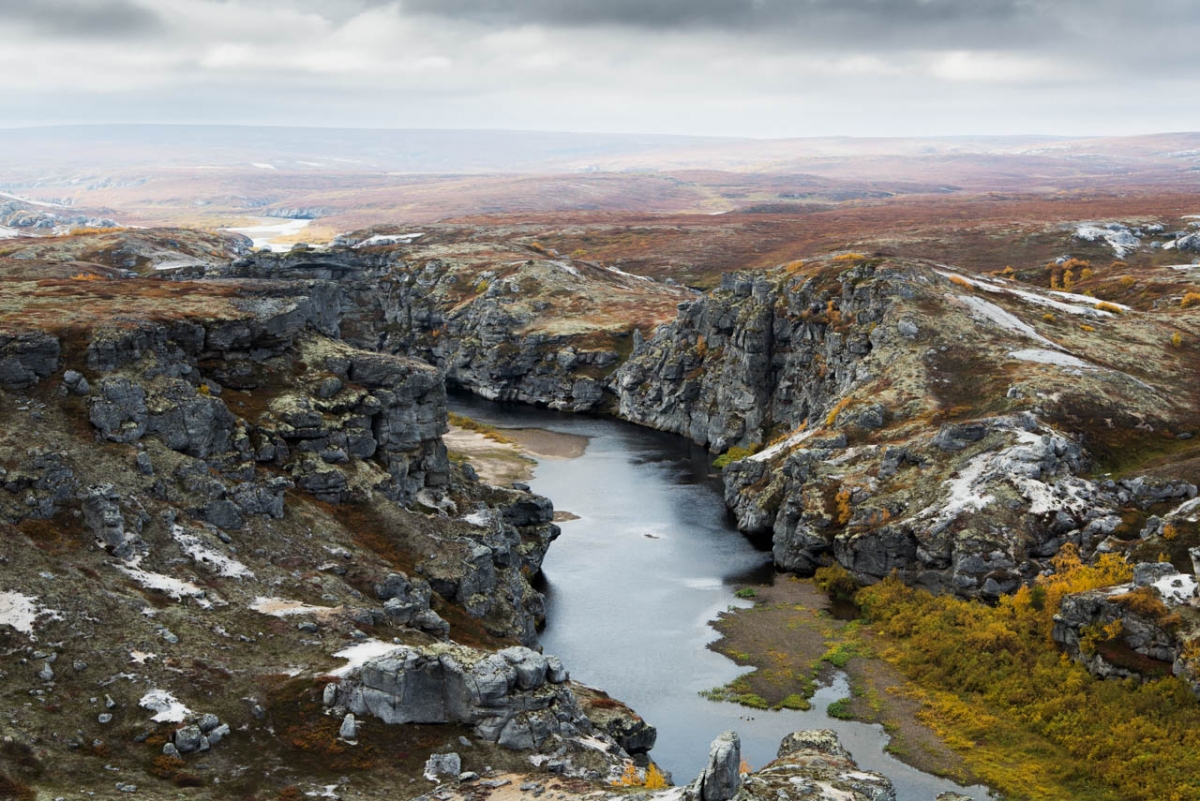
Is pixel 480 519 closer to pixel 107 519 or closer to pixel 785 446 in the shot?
pixel 107 519

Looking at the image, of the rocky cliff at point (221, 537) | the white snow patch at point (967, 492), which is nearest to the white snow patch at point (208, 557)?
the rocky cliff at point (221, 537)

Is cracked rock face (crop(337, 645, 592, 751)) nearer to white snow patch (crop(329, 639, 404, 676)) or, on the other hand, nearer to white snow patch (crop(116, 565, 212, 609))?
white snow patch (crop(329, 639, 404, 676))

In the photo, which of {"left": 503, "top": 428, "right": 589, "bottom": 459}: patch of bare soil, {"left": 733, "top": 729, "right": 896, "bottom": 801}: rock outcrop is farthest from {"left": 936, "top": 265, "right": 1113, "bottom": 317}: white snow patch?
{"left": 733, "top": 729, "right": 896, "bottom": 801}: rock outcrop

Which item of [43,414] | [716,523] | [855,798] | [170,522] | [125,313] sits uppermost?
[125,313]

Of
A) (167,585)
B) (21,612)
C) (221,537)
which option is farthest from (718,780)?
(221,537)

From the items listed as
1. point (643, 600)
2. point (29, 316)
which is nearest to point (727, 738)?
point (643, 600)

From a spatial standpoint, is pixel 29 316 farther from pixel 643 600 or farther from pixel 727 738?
pixel 727 738
